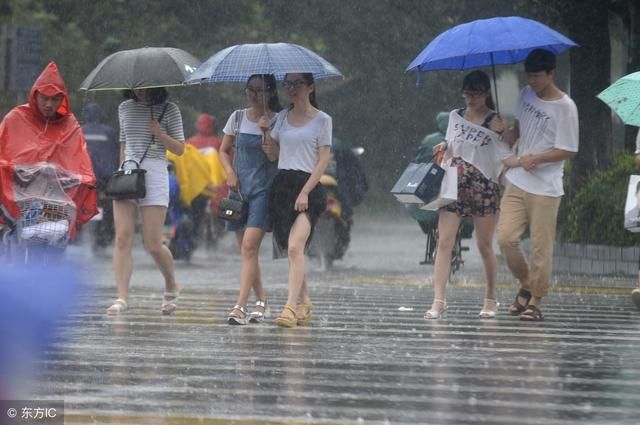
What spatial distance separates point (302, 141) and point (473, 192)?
136cm

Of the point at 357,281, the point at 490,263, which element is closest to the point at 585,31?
the point at 357,281

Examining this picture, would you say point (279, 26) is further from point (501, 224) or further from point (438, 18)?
point (501, 224)

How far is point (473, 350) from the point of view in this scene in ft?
33.4

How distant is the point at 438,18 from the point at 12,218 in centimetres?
1830

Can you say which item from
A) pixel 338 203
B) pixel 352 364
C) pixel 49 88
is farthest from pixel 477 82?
pixel 338 203

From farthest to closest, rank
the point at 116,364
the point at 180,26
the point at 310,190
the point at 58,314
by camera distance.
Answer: the point at 180,26
the point at 310,190
the point at 116,364
the point at 58,314

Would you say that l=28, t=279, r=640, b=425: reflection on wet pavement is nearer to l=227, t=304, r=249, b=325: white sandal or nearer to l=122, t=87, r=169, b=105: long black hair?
l=227, t=304, r=249, b=325: white sandal

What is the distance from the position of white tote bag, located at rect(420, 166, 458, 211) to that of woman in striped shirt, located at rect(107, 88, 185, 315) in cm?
202

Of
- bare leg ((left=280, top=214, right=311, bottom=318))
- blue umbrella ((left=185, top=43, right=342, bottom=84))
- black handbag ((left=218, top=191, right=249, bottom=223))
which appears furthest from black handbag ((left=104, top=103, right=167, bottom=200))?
bare leg ((left=280, top=214, right=311, bottom=318))

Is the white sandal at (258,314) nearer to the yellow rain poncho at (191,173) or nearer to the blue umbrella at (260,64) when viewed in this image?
the blue umbrella at (260,64)

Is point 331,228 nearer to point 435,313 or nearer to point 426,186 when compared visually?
point 435,313

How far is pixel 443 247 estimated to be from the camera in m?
12.1

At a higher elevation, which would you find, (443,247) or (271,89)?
(271,89)

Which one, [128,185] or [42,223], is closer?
[42,223]
